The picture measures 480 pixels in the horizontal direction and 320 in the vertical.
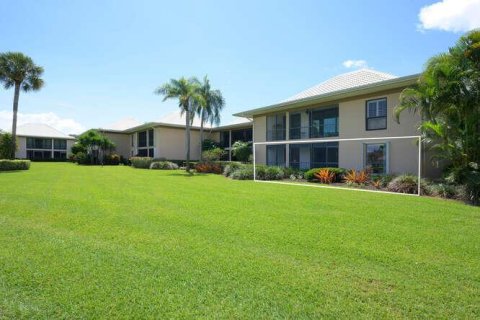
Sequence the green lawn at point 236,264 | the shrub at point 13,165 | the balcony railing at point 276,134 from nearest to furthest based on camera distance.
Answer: the green lawn at point 236,264 → the balcony railing at point 276,134 → the shrub at point 13,165

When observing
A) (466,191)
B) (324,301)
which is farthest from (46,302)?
(466,191)

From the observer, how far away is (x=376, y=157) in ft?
61.7

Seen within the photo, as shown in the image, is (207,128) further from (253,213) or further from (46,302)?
(46,302)

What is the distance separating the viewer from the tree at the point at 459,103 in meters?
11.2

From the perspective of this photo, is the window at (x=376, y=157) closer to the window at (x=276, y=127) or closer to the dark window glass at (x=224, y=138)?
the window at (x=276, y=127)

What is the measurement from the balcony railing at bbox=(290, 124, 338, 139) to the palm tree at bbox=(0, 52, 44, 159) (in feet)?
81.2

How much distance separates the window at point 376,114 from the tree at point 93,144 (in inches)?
1363

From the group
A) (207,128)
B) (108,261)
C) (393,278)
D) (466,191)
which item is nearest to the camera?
(393,278)

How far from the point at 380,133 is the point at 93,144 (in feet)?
119

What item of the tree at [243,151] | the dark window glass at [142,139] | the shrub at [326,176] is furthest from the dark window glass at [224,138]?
the shrub at [326,176]

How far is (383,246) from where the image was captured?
18.1 ft

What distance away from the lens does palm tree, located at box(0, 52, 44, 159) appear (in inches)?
1106

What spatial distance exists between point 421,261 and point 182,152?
3536cm

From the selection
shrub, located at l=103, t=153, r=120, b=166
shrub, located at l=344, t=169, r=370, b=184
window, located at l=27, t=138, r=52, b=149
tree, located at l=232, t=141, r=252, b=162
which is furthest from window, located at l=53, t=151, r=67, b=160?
shrub, located at l=344, t=169, r=370, b=184
